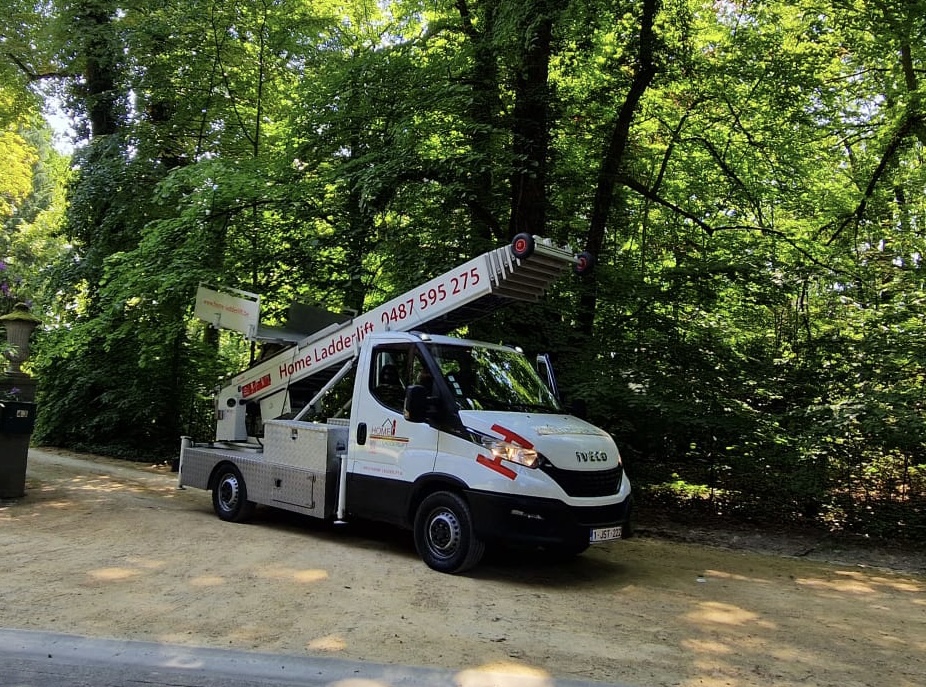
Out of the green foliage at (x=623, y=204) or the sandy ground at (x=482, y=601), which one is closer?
the sandy ground at (x=482, y=601)

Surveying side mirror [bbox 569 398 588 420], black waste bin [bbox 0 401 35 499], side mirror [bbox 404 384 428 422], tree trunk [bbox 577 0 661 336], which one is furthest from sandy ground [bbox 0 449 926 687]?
tree trunk [bbox 577 0 661 336]

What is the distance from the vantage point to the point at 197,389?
17.0m

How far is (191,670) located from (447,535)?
9.93ft

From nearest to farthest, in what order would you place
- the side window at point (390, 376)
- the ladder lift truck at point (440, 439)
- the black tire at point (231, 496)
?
1. the ladder lift truck at point (440, 439)
2. the side window at point (390, 376)
3. the black tire at point (231, 496)

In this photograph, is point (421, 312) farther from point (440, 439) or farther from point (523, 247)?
point (440, 439)

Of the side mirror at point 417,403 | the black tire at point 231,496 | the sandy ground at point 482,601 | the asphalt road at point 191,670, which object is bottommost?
the asphalt road at point 191,670

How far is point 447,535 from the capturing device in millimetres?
6832

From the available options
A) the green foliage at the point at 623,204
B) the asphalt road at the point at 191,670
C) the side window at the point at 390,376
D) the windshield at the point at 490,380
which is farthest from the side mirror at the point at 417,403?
the green foliage at the point at 623,204

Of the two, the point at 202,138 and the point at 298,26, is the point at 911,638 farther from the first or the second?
the point at 202,138

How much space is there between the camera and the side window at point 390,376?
754 centimetres

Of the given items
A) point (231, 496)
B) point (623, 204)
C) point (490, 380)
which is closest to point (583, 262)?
point (490, 380)

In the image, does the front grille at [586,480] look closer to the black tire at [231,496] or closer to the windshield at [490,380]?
the windshield at [490,380]

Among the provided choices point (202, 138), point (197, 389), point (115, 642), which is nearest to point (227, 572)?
point (115, 642)

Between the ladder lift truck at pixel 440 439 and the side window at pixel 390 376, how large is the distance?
0.05 feet
